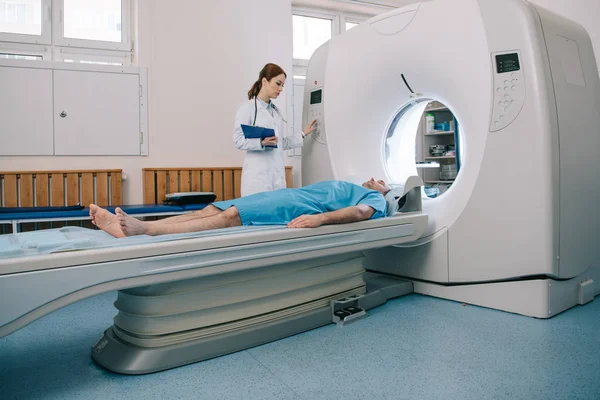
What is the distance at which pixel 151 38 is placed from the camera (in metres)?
3.49

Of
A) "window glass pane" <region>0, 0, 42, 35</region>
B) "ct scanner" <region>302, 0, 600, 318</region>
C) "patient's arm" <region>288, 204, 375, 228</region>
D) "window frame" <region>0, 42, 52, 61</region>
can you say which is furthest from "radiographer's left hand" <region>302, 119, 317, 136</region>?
"window glass pane" <region>0, 0, 42, 35</region>

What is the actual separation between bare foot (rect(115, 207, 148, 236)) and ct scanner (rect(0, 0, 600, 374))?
97 mm

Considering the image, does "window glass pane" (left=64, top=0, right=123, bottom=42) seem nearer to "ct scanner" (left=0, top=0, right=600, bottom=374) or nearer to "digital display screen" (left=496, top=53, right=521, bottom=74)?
"ct scanner" (left=0, top=0, right=600, bottom=374)

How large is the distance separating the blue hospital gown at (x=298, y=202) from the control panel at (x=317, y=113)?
750mm

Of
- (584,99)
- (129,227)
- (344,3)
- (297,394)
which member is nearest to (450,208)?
(584,99)

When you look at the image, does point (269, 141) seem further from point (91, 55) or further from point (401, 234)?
point (91, 55)

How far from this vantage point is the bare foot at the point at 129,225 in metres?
1.71

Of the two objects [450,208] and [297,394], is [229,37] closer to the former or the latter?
[450,208]

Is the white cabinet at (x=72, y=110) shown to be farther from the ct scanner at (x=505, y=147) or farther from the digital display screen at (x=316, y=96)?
the ct scanner at (x=505, y=147)

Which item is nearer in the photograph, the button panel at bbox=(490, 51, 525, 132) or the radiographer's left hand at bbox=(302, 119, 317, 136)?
the button panel at bbox=(490, 51, 525, 132)

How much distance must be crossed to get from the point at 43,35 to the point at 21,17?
20 cm

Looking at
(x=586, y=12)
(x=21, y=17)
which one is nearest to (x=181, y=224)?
(x=21, y=17)

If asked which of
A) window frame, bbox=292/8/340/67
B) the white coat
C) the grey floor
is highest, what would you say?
window frame, bbox=292/8/340/67

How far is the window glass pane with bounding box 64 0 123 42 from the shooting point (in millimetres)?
3527
